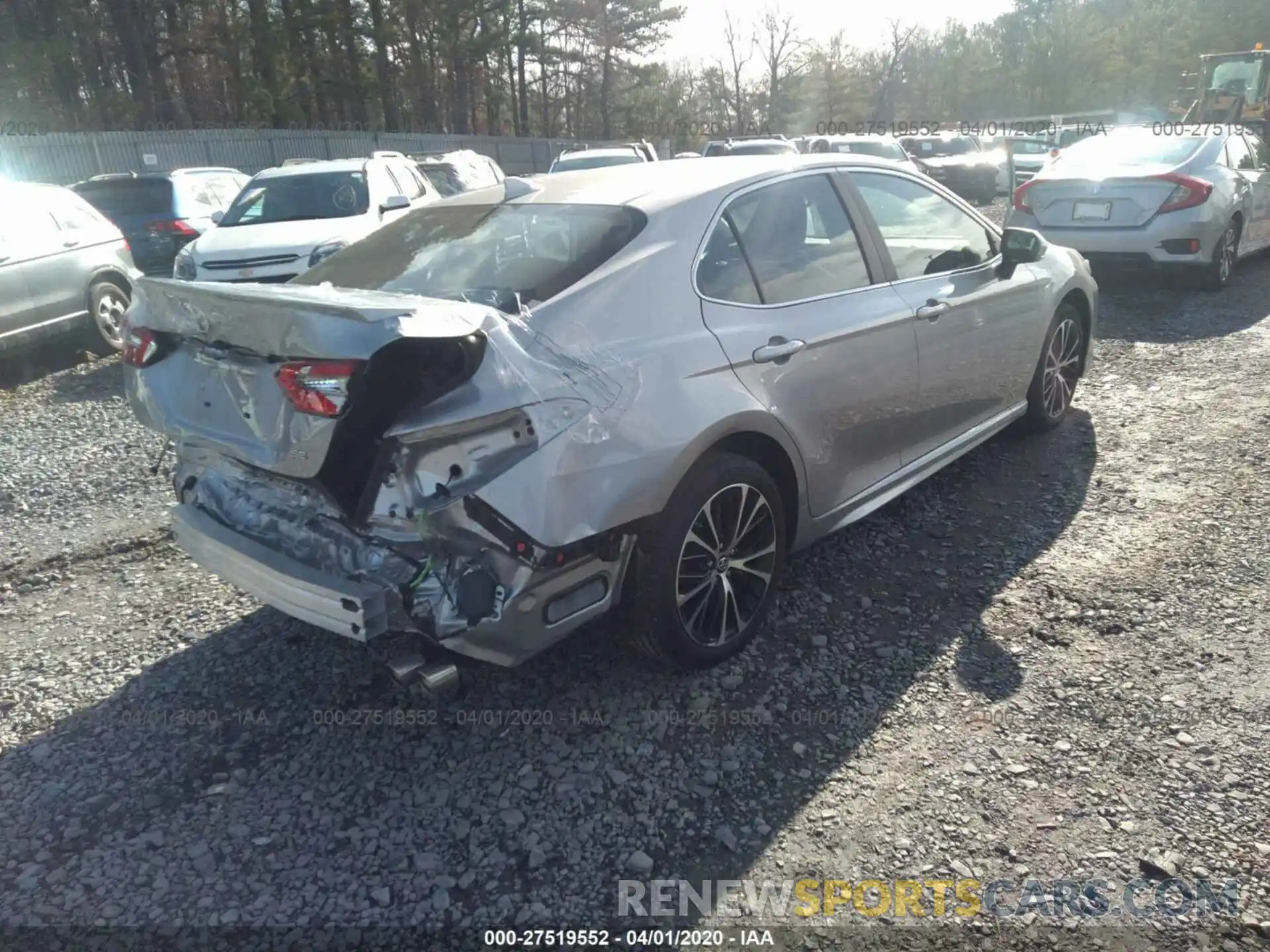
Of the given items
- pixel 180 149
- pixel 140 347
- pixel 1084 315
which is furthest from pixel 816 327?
pixel 180 149

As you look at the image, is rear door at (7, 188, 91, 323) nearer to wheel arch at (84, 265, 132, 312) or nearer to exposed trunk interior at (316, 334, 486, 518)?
wheel arch at (84, 265, 132, 312)

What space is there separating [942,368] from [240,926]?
344 cm

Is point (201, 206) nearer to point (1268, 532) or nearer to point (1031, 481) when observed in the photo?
point (1031, 481)

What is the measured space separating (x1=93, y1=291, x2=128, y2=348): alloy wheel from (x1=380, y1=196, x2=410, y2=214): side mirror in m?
2.83

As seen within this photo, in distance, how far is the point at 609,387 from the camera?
2793 millimetres

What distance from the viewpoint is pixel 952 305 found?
4195 mm

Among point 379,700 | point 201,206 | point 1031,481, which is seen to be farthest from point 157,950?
point 201,206

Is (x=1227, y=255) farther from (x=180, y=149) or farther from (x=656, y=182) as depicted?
(x=180, y=149)

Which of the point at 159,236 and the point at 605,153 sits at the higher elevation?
the point at 605,153

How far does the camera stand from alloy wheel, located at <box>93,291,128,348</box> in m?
8.84

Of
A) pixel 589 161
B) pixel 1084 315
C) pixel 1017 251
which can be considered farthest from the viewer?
pixel 589 161

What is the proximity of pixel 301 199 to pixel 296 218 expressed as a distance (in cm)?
38

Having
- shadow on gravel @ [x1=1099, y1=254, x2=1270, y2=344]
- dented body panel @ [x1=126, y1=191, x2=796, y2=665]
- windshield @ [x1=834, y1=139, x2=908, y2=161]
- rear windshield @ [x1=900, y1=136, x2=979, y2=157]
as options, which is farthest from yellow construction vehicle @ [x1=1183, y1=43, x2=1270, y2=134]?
dented body panel @ [x1=126, y1=191, x2=796, y2=665]

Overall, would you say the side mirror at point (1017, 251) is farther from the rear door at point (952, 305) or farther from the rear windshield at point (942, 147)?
the rear windshield at point (942, 147)
